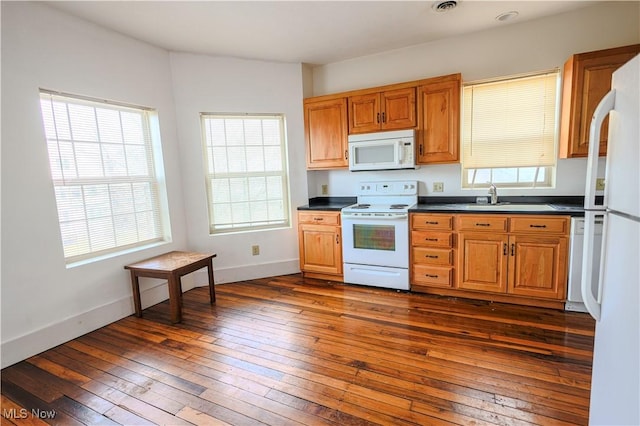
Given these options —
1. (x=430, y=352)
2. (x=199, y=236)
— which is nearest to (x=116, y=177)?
(x=199, y=236)

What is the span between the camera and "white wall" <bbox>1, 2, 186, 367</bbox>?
2.10 meters

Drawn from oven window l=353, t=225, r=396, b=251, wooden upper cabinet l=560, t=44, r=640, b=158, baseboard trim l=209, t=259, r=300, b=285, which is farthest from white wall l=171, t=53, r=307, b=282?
wooden upper cabinet l=560, t=44, r=640, b=158

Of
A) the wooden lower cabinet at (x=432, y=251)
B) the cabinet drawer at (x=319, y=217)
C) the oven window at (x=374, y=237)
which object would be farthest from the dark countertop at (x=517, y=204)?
the cabinet drawer at (x=319, y=217)

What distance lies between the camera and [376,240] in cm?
321

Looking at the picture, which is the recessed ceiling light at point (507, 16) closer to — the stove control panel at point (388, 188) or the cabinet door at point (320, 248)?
the stove control panel at point (388, 188)

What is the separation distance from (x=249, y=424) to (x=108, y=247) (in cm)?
212

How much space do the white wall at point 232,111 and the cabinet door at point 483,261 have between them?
188 cm

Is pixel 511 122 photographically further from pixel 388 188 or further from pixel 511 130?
pixel 388 188

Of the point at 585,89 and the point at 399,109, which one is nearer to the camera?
the point at 585,89

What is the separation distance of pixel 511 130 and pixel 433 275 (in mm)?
1636

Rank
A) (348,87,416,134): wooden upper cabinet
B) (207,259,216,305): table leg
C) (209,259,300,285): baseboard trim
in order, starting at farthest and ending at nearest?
(209,259,300,285): baseboard trim
(348,87,416,134): wooden upper cabinet
(207,259,216,305): table leg

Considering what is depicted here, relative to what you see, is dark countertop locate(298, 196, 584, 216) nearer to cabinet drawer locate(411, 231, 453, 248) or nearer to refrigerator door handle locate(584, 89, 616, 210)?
cabinet drawer locate(411, 231, 453, 248)

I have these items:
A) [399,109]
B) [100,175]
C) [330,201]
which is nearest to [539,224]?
[399,109]

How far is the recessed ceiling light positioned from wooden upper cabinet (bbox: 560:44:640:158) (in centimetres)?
61
